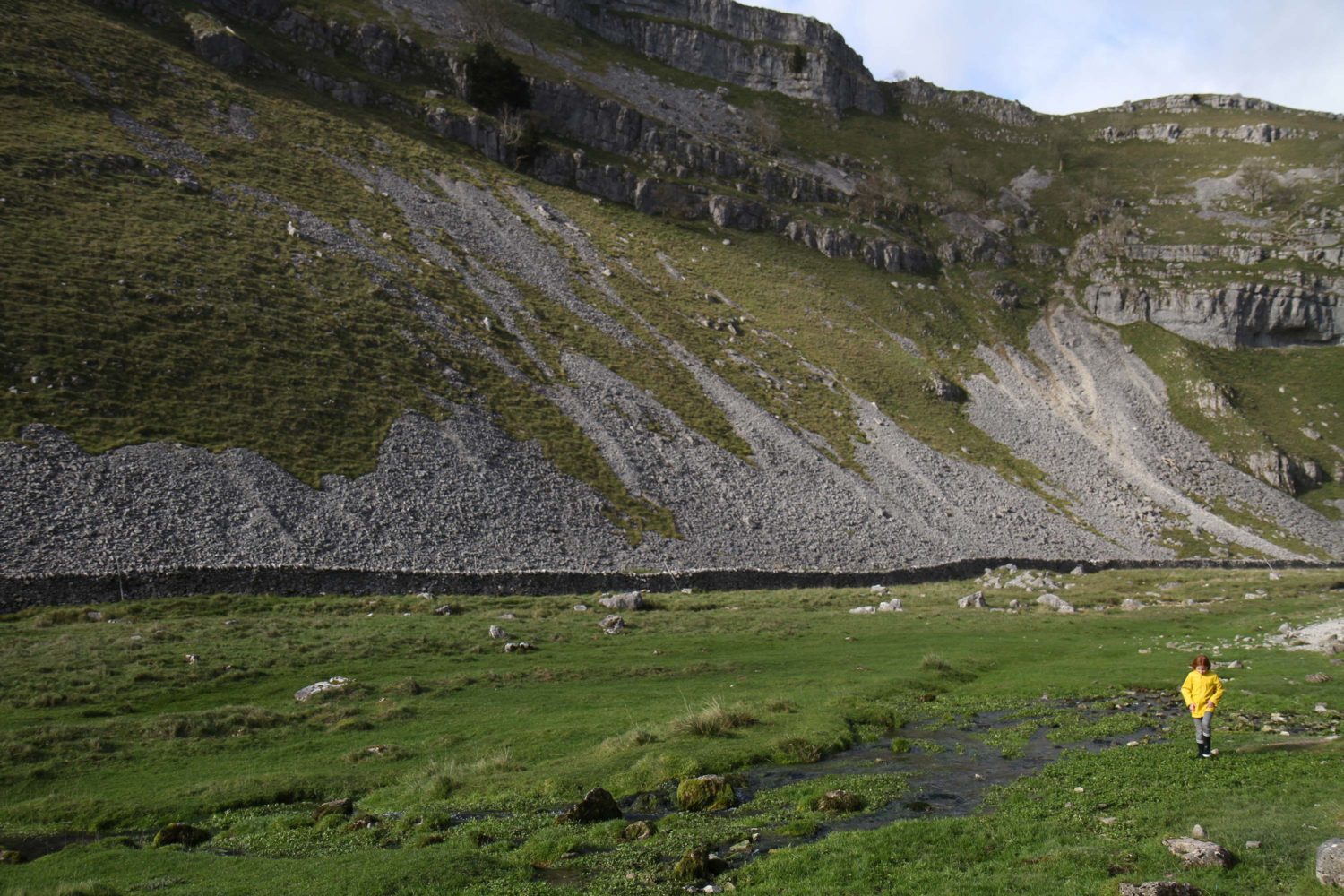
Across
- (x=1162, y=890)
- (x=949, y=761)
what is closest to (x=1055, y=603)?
(x=949, y=761)

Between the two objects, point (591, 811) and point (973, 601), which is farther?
point (973, 601)

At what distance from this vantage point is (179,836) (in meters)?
18.5

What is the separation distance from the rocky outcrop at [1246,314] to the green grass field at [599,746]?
9757cm

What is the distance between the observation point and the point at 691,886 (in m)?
14.3

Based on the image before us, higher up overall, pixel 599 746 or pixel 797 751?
pixel 797 751

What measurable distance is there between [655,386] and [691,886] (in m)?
69.5

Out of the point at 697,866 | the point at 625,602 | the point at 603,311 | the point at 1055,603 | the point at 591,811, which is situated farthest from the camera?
the point at 603,311

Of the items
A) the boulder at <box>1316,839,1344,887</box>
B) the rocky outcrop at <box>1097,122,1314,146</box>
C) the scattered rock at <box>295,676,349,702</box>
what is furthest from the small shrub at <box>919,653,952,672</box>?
the rocky outcrop at <box>1097,122,1314,146</box>

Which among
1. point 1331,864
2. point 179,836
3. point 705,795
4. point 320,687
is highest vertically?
point 1331,864

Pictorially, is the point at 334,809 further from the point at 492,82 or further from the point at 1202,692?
the point at 492,82

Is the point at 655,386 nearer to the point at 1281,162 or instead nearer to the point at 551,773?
the point at 551,773

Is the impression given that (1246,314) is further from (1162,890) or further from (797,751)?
(1162,890)

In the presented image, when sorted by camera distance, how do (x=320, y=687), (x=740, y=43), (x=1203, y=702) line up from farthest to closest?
(x=740, y=43) < (x=320, y=687) < (x=1203, y=702)

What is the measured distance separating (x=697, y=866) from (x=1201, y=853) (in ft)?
28.3
